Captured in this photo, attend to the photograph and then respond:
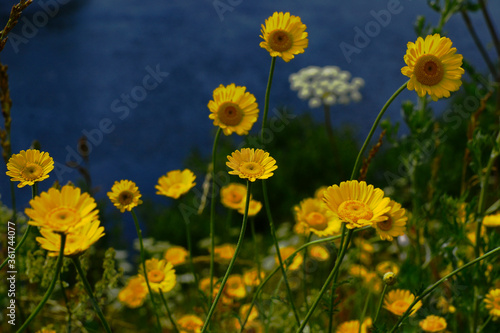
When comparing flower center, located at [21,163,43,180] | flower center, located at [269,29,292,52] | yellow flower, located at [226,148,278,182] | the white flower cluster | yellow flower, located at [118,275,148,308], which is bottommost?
yellow flower, located at [118,275,148,308]

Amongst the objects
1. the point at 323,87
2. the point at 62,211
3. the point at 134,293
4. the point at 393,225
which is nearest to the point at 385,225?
the point at 393,225

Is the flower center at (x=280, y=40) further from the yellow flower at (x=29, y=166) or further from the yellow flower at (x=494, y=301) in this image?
the yellow flower at (x=494, y=301)

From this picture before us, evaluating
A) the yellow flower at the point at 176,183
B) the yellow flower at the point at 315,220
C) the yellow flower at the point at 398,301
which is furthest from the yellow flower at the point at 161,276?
the yellow flower at the point at 398,301

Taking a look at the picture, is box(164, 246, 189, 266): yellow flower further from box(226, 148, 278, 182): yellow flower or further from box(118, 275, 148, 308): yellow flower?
box(226, 148, 278, 182): yellow flower

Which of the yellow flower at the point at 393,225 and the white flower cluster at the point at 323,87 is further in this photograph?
the white flower cluster at the point at 323,87

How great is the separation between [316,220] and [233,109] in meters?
0.22

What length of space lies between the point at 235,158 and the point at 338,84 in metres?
1.56

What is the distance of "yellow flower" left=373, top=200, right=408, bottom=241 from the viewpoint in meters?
0.53

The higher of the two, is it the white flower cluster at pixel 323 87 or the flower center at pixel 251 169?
the white flower cluster at pixel 323 87

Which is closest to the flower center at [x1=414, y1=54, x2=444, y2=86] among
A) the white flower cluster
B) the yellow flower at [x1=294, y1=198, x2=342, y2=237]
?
the yellow flower at [x1=294, y1=198, x2=342, y2=237]

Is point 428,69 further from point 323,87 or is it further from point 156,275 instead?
point 323,87

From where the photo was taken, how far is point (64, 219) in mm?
419

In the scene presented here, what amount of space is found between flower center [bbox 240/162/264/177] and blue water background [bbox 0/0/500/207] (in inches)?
99.0

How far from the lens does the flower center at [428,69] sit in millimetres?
554
